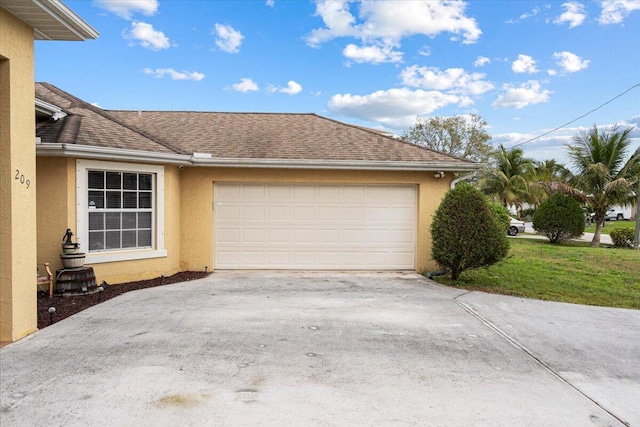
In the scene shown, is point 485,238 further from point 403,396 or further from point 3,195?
point 3,195

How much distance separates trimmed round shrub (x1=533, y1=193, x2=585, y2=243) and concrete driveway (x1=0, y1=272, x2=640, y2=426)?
46.5 ft

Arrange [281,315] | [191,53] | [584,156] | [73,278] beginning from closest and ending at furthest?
[281,315] < [73,278] < [191,53] < [584,156]

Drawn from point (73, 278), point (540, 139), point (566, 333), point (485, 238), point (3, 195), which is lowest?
point (566, 333)

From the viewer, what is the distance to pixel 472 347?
509 cm

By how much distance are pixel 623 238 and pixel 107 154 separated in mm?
21981

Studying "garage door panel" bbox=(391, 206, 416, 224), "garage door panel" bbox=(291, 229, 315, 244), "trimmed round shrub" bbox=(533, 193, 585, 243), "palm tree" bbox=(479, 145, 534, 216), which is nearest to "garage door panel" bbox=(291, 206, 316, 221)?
"garage door panel" bbox=(291, 229, 315, 244)

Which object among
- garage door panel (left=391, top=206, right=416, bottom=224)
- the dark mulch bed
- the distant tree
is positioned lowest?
the dark mulch bed

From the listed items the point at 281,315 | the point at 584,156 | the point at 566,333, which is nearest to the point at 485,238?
the point at 566,333

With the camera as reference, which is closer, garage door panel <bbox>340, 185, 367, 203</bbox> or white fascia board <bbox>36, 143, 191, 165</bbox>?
white fascia board <bbox>36, 143, 191, 165</bbox>

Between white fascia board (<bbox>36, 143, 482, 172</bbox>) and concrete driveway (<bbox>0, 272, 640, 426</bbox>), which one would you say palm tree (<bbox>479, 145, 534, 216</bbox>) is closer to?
white fascia board (<bbox>36, 143, 482, 172</bbox>)

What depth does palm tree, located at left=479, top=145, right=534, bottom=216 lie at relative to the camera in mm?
30312

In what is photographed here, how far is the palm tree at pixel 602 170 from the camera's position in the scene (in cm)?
2002

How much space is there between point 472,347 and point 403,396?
5.82ft

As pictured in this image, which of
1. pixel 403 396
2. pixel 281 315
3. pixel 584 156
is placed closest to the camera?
pixel 403 396
